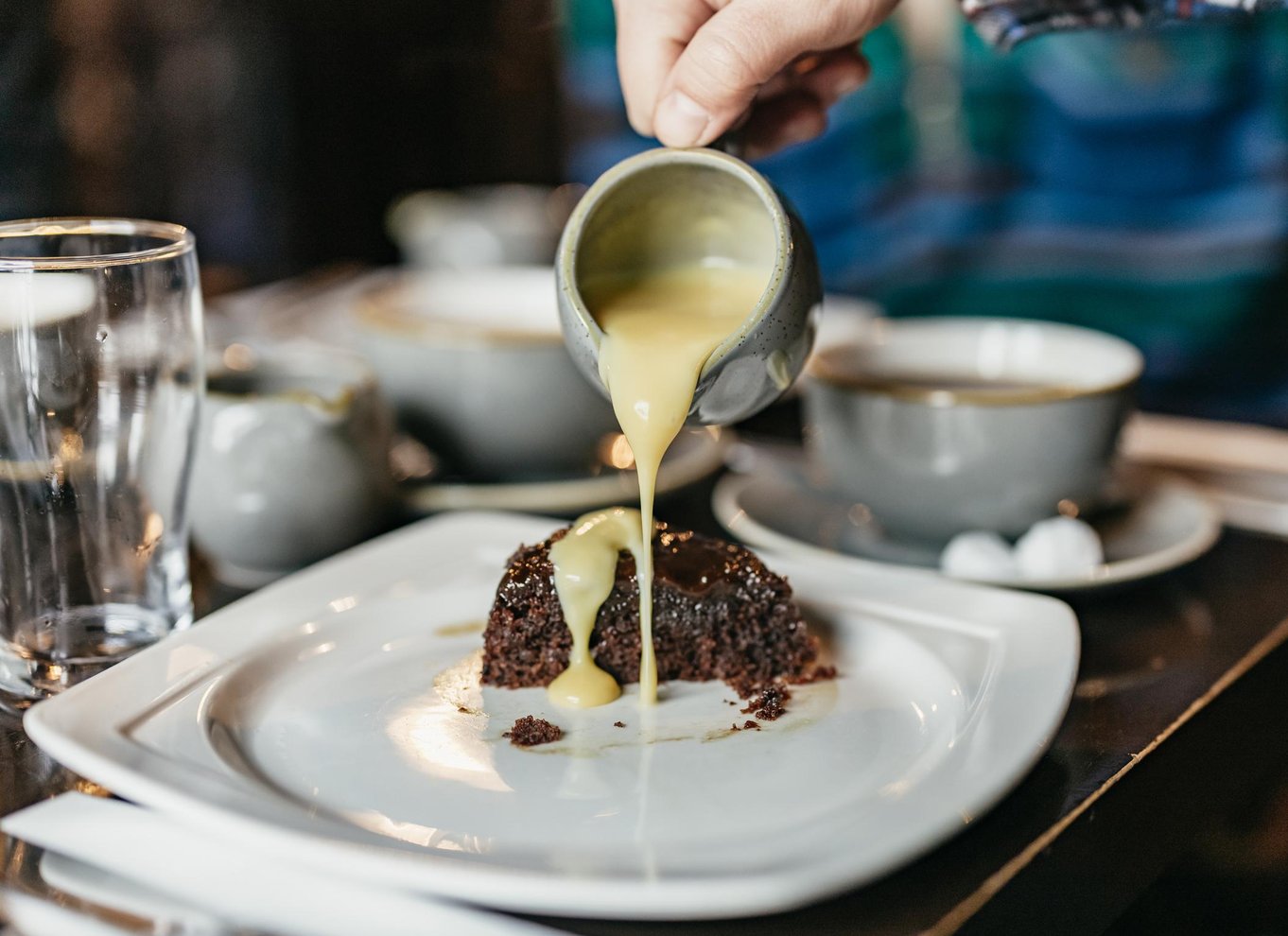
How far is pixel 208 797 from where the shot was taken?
0.76 meters

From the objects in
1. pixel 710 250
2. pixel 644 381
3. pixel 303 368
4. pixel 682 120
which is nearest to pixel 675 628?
pixel 644 381

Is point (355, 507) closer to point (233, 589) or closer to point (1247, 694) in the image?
point (233, 589)

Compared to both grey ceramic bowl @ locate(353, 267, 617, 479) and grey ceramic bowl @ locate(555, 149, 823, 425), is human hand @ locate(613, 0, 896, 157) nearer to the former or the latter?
grey ceramic bowl @ locate(555, 149, 823, 425)

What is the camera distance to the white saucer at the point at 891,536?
3.95ft

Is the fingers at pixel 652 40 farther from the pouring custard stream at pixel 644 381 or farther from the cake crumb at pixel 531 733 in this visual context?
the cake crumb at pixel 531 733

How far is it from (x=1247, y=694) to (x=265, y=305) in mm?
1659

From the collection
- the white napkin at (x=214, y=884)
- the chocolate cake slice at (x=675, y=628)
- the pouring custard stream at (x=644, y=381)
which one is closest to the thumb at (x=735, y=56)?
the pouring custard stream at (x=644, y=381)

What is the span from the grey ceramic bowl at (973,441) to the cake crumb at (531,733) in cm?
51

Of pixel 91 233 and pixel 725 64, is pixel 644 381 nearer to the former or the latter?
pixel 725 64

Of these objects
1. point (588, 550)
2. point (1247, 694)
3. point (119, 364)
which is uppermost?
point (119, 364)

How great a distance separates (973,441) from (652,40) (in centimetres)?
50

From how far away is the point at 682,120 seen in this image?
3.59 feet

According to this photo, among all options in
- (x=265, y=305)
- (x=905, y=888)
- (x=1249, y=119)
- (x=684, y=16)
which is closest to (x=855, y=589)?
(x=905, y=888)

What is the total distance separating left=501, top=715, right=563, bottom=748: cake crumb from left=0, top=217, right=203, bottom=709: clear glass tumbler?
0.34 metres
